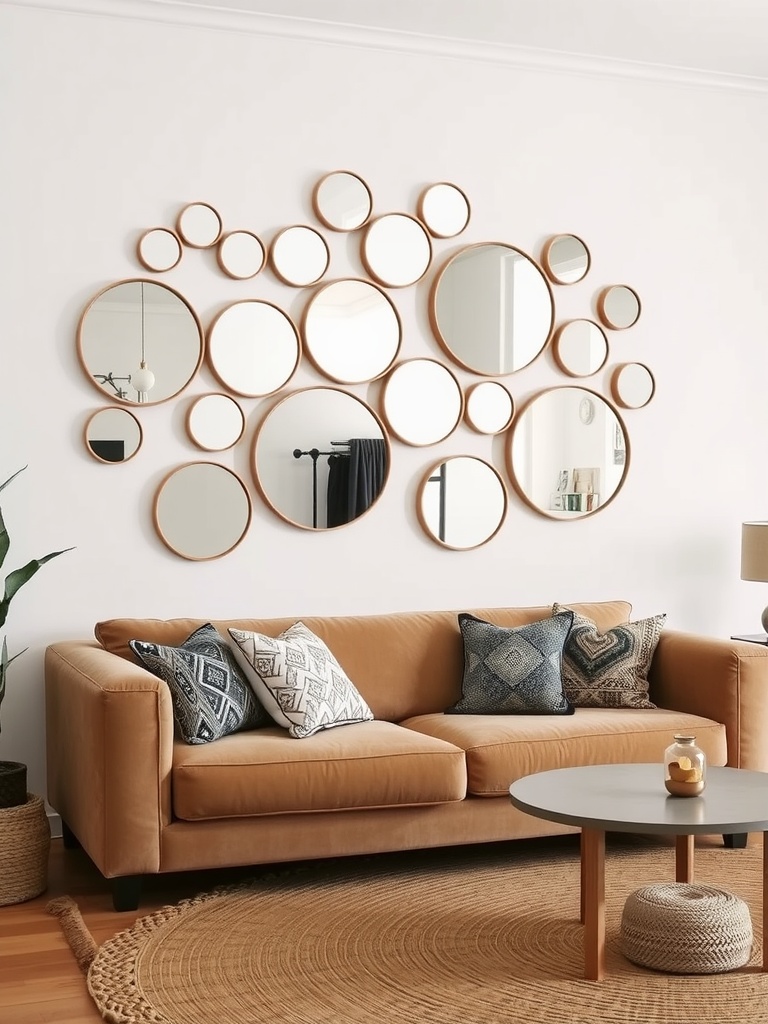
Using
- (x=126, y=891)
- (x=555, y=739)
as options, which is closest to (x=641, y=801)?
(x=555, y=739)

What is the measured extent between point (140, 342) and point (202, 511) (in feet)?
1.99

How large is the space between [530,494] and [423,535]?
18.1 inches

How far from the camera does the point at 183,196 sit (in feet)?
14.0

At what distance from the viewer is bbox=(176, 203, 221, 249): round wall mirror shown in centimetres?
425

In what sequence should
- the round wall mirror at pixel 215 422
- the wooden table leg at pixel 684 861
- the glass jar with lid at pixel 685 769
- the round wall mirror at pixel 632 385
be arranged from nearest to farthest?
the glass jar with lid at pixel 685 769 → the wooden table leg at pixel 684 861 → the round wall mirror at pixel 215 422 → the round wall mirror at pixel 632 385

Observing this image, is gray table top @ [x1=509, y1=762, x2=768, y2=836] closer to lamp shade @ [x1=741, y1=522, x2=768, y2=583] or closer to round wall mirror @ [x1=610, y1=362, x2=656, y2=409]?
lamp shade @ [x1=741, y1=522, x2=768, y2=583]

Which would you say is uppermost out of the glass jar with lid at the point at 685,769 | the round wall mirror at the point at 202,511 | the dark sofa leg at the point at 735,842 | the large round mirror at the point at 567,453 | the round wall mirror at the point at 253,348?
the round wall mirror at the point at 253,348

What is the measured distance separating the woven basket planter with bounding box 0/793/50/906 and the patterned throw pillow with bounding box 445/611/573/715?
1.35 metres

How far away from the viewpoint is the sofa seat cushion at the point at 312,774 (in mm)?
3336

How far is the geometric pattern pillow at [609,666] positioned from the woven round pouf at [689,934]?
50.9 inches

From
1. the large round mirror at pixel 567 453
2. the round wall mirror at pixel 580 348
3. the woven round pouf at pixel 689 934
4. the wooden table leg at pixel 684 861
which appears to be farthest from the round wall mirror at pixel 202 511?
the woven round pouf at pixel 689 934

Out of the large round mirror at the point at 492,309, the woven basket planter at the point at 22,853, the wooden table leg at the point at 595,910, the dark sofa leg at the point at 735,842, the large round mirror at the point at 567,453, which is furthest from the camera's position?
the large round mirror at the point at 567,453

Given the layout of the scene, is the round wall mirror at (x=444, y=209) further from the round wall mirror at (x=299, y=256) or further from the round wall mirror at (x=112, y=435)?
the round wall mirror at (x=112, y=435)

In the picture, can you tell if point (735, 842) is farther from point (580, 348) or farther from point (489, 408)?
point (580, 348)
